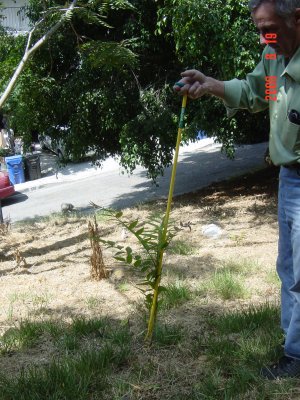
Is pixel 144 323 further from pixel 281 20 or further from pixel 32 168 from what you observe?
pixel 32 168

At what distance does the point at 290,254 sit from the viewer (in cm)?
278

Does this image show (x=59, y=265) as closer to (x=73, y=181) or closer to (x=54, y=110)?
(x=54, y=110)

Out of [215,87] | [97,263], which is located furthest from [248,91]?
[97,263]

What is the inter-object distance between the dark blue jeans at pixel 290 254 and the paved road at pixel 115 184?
23.3 feet

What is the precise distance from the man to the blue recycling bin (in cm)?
1299

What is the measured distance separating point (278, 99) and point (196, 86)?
448 millimetres

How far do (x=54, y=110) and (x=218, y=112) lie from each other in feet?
9.31

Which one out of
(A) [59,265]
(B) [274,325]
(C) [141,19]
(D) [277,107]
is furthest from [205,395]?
(C) [141,19]

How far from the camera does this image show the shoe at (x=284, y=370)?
2.73 metres

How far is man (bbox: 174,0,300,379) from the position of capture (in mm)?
2340

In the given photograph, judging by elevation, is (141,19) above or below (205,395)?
above

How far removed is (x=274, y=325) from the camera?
11.0 ft

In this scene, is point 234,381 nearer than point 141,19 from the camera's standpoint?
Yes

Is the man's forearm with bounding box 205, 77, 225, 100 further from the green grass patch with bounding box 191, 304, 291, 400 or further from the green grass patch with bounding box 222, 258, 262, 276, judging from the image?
the green grass patch with bounding box 222, 258, 262, 276
